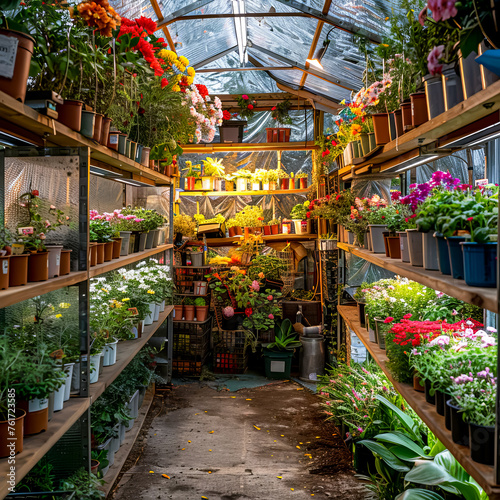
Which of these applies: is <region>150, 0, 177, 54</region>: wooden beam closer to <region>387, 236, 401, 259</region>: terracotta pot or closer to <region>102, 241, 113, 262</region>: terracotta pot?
<region>102, 241, 113, 262</region>: terracotta pot

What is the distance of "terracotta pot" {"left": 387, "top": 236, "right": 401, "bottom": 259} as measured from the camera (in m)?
3.19

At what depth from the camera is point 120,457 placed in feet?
12.5

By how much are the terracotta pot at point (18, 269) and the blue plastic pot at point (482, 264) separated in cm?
174

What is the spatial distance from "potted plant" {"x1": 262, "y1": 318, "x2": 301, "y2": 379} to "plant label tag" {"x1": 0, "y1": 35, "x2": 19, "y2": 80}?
5087 mm

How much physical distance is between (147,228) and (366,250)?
1.91 meters

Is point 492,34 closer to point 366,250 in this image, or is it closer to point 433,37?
point 433,37

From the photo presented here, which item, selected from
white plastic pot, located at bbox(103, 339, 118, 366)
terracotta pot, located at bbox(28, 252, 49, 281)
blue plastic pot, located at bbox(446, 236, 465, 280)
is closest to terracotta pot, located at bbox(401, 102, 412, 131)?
blue plastic pot, located at bbox(446, 236, 465, 280)

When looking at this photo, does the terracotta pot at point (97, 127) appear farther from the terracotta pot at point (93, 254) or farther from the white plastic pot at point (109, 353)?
the white plastic pot at point (109, 353)

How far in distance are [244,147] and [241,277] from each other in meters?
2.71

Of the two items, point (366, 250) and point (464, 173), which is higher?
point (464, 173)

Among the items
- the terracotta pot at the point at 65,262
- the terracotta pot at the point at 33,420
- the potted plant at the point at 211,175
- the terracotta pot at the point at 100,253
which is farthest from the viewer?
the potted plant at the point at 211,175

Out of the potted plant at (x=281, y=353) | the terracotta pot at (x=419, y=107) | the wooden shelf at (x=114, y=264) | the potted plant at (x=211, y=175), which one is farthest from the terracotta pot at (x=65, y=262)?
the potted plant at (x=211, y=175)

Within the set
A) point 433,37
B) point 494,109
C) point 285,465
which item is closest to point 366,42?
point 433,37

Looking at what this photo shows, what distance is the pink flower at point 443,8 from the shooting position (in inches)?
62.1
